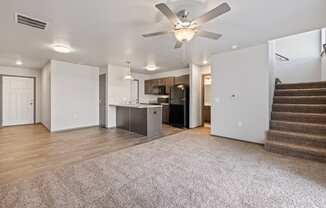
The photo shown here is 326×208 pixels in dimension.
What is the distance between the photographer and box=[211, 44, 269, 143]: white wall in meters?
4.14

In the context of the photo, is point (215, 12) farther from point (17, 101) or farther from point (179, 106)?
point (17, 101)

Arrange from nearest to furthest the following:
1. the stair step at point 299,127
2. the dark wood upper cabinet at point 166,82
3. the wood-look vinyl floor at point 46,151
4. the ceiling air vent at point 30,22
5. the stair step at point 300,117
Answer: the ceiling air vent at point 30,22 → the wood-look vinyl floor at point 46,151 → the stair step at point 299,127 → the stair step at point 300,117 → the dark wood upper cabinet at point 166,82

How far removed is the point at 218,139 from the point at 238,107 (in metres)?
1.06

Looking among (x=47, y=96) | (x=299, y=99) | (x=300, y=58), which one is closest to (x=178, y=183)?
(x=299, y=99)

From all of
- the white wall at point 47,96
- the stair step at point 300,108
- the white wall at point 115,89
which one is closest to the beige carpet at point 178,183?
the stair step at point 300,108

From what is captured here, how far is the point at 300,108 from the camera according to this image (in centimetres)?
409

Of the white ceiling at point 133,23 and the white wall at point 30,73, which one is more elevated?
the white ceiling at point 133,23

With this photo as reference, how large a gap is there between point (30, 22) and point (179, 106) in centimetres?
512

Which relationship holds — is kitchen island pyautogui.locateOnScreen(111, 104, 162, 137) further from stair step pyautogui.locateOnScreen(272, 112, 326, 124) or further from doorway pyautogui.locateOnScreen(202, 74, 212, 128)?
stair step pyautogui.locateOnScreen(272, 112, 326, 124)

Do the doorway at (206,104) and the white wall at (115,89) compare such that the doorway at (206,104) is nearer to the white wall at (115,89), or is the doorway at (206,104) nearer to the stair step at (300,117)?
the stair step at (300,117)

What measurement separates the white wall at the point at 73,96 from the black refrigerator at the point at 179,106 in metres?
3.15

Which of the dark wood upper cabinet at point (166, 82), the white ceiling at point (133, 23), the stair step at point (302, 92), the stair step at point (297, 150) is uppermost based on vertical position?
the white ceiling at point (133, 23)

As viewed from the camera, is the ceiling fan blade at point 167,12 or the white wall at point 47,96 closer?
the ceiling fan blade at point 167,12

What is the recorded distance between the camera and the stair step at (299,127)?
11.4 feet
